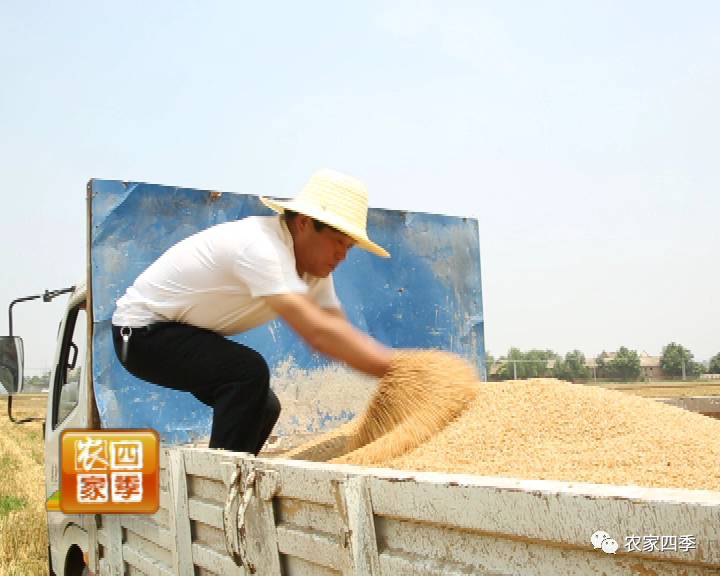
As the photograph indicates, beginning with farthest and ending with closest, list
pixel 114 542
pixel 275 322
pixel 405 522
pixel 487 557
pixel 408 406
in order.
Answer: pixel 275 322 → pixel 114 542 → pixel 408 406 → pixel 405 522 → pixel 487 557

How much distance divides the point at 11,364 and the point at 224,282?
1.93 m

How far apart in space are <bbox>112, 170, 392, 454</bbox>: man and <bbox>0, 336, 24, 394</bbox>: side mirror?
1.28 metres

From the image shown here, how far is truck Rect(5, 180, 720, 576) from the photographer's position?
4.21ft

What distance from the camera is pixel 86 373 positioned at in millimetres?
3902

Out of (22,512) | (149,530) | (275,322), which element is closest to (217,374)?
(149,530)

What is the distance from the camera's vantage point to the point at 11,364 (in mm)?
4551

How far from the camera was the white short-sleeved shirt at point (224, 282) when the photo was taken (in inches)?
119

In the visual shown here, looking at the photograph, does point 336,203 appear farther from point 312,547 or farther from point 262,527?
point 312,547

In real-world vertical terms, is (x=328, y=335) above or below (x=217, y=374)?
above

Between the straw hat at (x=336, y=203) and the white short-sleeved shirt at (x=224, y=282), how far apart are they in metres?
0.16

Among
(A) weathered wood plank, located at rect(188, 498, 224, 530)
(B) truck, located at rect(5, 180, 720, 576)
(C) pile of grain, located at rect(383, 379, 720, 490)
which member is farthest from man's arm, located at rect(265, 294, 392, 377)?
(A) weathered wood plank, located at rect(188, 498, 224, 530)

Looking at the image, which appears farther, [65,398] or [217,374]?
[65,398]

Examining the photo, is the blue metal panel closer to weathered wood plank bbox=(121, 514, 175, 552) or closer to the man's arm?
weathered wood plank bbox=(121, 514, 175, 552)

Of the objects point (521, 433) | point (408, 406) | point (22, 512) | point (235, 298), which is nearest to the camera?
point (521, 433)
